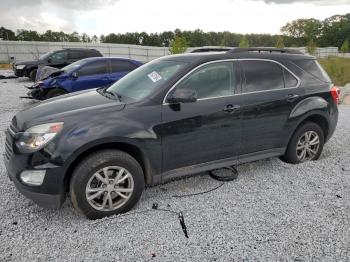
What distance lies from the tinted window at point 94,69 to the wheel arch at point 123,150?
616 cm

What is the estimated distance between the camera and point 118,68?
9.43 meters

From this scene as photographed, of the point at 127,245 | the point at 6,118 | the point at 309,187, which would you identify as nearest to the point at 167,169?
the point at 127,245

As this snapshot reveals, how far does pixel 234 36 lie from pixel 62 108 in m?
90.7

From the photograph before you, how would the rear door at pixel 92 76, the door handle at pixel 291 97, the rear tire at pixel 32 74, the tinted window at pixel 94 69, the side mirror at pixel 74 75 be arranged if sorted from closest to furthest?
the door handle at pixel 291 97 < the side mirror at pixel 74 75 < the rear door at pixel 92 76 < the tinted window at pixel 94 69 < the rear tire at pixel 32 74

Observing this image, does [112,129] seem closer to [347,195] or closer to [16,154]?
[16,154]

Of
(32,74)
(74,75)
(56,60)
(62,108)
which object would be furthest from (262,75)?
(32,74)

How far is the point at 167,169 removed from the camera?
3570 millimetres

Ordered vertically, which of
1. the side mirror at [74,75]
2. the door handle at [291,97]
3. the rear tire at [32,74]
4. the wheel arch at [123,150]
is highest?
the door handle at [291,97]

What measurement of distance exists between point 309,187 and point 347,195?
44 centimetres

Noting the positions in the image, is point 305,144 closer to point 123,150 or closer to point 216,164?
point 216,164

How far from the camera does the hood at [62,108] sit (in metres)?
3.19

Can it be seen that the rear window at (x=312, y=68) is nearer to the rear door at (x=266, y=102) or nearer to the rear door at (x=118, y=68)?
the rear door at (x=266, y=102)

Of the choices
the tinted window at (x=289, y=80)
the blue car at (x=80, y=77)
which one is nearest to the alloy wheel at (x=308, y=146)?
the tinted window at (x=289, y=80)

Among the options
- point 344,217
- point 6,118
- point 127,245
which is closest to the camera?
point 127,245
